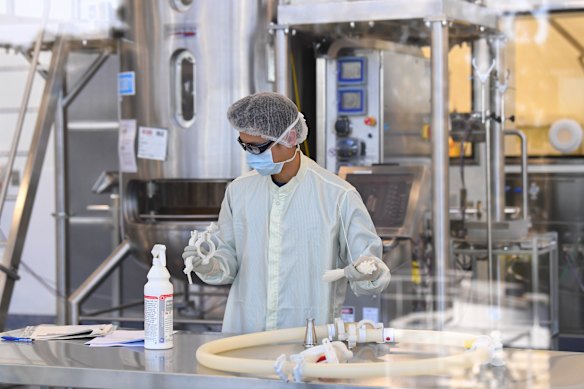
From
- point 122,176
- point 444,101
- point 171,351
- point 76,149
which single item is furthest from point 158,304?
point 76,149

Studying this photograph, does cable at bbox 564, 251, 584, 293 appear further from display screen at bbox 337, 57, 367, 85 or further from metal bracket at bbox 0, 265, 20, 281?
metal bracket at bbox 0, 265, 20, 281

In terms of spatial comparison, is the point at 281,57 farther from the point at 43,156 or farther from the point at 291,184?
the point at 291,184

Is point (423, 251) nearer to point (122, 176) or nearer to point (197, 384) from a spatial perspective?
point (122, 176)

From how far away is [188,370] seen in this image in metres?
1.69

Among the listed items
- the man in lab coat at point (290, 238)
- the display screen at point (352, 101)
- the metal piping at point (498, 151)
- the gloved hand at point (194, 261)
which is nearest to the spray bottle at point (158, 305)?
the gloved hand at point (194, 261)

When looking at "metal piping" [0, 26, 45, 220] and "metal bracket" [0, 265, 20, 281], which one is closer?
"metal bracket" [0, 265, 20, 281]

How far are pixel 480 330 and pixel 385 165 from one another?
879mm

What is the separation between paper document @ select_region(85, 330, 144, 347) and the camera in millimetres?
1952

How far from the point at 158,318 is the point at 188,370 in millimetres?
219

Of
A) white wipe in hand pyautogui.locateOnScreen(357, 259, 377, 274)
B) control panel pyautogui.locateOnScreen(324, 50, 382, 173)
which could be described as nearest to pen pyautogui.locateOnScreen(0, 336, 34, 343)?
white wipe in hand pyautogui.locateOnScreen(357, 259, 377, 274)

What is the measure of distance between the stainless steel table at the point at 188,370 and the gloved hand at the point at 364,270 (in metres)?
0.13

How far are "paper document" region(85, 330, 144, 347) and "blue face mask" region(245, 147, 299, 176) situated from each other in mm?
416

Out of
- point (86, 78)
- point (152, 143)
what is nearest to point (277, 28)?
point (152, 143)

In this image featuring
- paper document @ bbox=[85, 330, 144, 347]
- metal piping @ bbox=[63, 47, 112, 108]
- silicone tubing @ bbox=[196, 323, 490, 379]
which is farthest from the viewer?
metal piping @ bbox=[63, 47, 112, 108]
